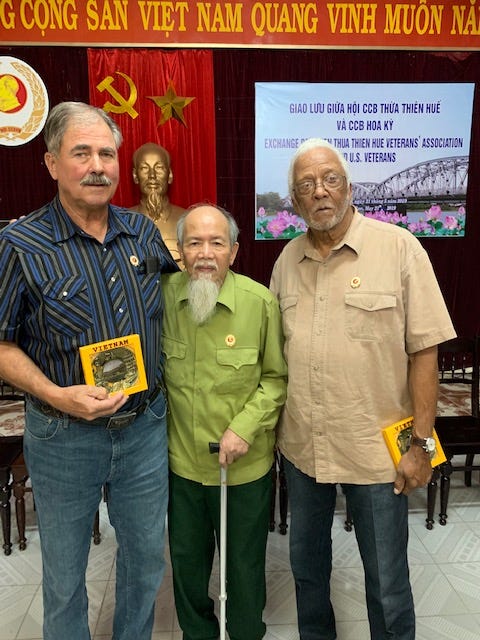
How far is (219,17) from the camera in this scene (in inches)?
144

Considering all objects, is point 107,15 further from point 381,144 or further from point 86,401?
point 86,401

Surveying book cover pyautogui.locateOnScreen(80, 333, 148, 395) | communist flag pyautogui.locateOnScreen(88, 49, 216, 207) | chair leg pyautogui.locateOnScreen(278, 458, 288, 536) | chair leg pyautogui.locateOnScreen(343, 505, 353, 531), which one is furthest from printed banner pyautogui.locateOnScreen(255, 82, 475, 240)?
book cover pyautogui.locateOnScreen(80, 333, 148, 395)

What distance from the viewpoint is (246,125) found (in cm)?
388

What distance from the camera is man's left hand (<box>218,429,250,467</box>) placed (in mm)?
1405

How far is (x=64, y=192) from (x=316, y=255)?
70 centimetres

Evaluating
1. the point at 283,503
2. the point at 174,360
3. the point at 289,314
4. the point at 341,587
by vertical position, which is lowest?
the point at 341,587

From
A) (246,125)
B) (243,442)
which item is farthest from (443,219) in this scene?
(243,442)

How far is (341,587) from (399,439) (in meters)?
0.98

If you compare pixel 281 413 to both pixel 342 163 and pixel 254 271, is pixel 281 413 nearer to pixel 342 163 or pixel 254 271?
pixel 342 163

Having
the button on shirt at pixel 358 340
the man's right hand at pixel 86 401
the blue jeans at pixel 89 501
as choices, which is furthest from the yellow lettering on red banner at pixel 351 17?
the man's right hand at pixel 86 401

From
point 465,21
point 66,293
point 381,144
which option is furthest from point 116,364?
point 465,21

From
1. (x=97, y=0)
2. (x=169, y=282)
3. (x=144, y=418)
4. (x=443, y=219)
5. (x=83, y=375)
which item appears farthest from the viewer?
(x=443, y=219)

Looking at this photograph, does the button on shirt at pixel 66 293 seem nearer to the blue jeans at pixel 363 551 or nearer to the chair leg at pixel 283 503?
the blue jeans at pixel 363 551

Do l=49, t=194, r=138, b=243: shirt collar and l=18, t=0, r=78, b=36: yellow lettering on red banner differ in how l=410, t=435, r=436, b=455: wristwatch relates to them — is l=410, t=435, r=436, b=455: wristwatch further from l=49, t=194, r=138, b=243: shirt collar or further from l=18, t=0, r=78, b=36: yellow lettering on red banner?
l=18, t=0, r=78, b=36: yellow lettering on red banner
